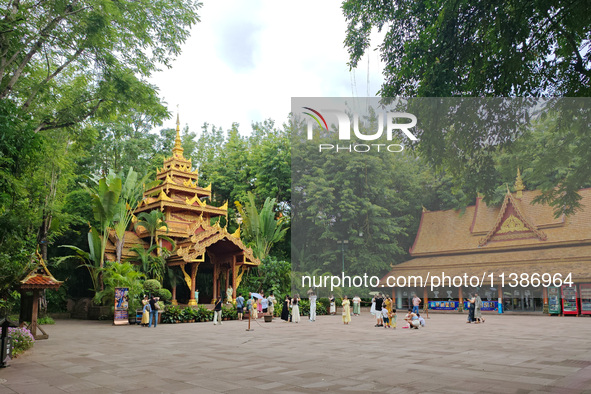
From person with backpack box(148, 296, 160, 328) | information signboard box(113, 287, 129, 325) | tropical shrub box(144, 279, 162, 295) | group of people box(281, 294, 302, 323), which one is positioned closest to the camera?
person with backpack box(148, 296, 160, 328)

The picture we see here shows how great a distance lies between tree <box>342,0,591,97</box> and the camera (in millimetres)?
6414

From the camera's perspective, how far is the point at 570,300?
24641 mm

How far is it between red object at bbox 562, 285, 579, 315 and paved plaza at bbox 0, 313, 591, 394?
13046mm

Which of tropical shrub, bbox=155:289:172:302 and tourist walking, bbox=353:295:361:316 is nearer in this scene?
tropical shrub, bbox=155:289:172:302

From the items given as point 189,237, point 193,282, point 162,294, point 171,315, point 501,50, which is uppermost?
point 501,50

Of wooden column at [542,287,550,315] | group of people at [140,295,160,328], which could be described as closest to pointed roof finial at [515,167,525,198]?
wooden column at [542,287,550,315]

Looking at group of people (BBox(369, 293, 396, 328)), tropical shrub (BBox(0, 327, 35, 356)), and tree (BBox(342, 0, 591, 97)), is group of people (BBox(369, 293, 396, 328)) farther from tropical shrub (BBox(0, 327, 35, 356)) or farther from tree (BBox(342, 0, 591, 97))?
tropical shrub (BBox(0, 327, 35, 356))

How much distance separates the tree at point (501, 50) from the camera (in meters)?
6.41

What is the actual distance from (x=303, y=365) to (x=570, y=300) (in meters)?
21.7

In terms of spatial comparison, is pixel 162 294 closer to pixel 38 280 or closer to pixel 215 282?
pixel 215 282

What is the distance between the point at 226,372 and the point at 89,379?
205 cm

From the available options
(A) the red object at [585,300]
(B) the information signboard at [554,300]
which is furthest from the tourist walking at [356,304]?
(A) the red object at [585,300]

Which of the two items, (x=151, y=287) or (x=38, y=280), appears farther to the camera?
(x=151, y=287)

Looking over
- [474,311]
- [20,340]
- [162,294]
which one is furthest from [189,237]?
[20,340]
